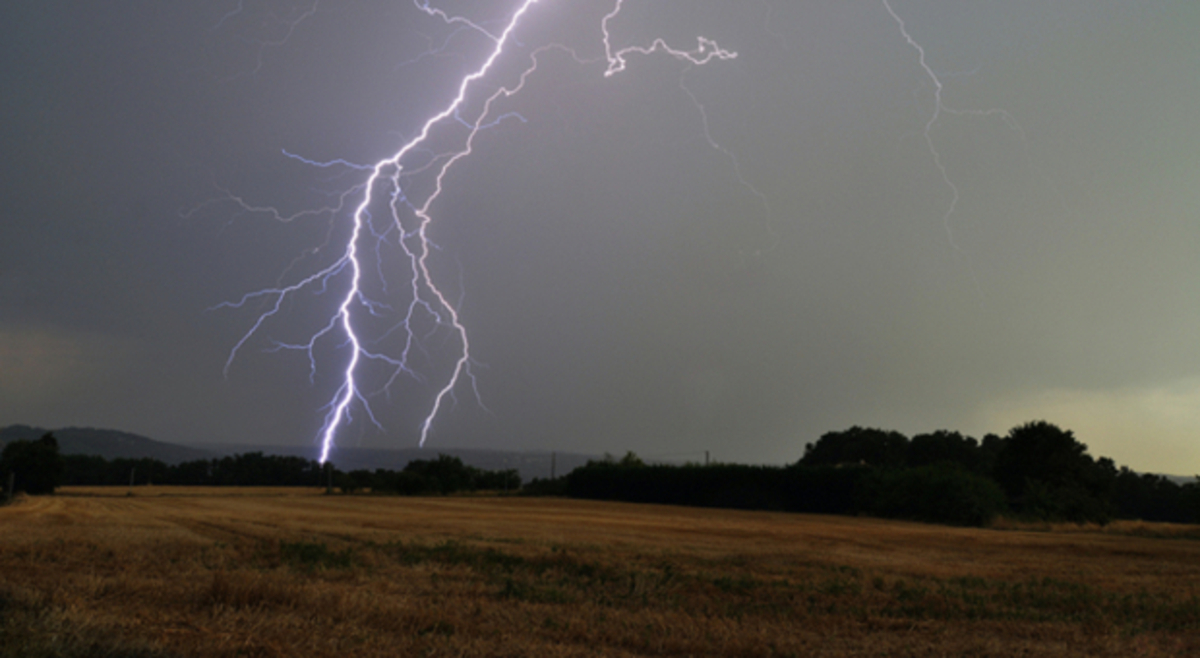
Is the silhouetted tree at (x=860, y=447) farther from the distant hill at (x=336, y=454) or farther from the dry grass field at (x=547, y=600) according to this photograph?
the dry grass field at (x=547, y=600)

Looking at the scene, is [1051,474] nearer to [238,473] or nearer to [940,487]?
[940,487]

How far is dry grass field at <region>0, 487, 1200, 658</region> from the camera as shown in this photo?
14.1 ft

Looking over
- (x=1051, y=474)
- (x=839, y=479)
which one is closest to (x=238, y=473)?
(x=839, y=479)

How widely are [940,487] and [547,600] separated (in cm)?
2757

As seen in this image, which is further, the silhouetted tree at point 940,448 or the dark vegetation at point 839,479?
the silhouetted tree at point 940,448

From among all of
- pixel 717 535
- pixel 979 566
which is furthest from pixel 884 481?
pixel 979 566

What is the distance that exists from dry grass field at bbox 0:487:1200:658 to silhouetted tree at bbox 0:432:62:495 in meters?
35.3

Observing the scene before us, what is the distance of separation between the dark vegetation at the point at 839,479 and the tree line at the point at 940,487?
0.22ft

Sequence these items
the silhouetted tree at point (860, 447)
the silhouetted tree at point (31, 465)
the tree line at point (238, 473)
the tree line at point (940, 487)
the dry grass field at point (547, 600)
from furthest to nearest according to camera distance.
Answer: the silhouetted tree at point (860, 447) < the tree line at point (238, 473) < the silhouetted tree at point (31, 465) < the tree line at point (940, 487) < the dry grass field at point (547, 600)

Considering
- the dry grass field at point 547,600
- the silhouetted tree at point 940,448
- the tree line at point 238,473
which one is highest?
the silhouetted tree at point 940,448

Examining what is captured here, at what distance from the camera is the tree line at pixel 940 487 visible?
2942 cm

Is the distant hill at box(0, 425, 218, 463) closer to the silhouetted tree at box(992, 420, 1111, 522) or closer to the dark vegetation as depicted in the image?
the dark vegetation

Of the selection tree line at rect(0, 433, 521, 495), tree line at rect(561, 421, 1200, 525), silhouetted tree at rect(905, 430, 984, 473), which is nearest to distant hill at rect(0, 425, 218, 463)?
tree line at rect(0, 433, 521, 495)

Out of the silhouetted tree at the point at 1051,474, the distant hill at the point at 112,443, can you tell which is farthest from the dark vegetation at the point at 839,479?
the distant hill at the point at 112,443
